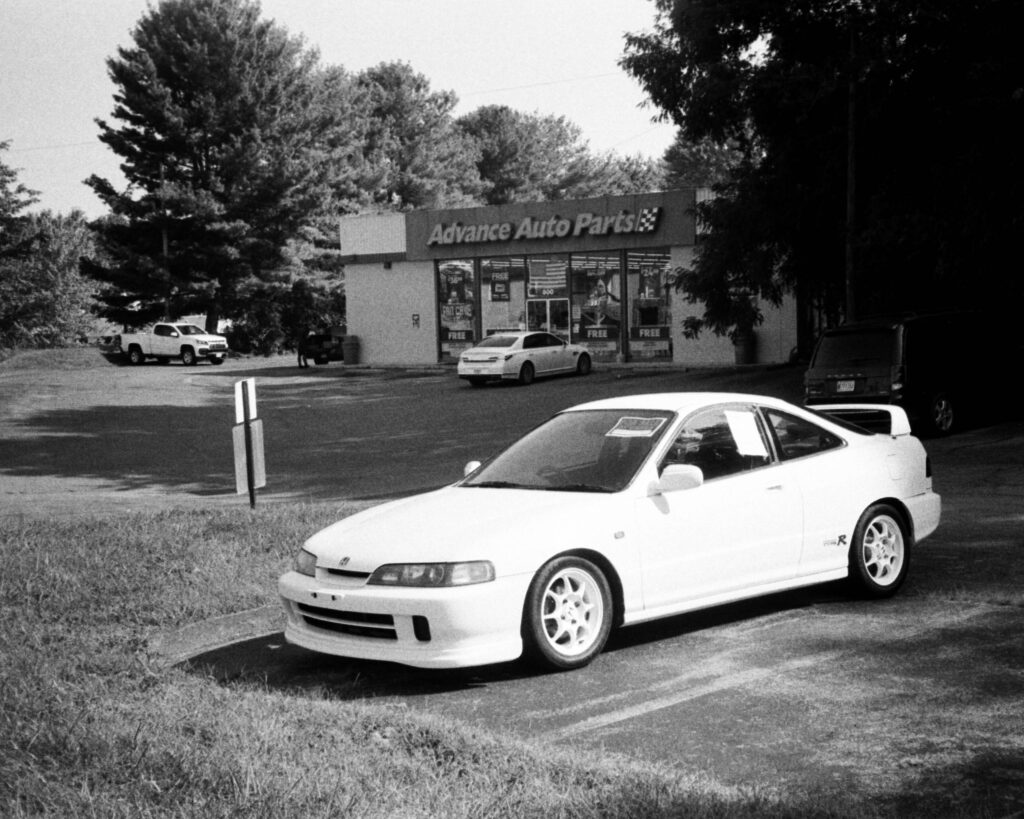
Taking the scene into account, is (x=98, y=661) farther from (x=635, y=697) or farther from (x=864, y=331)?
(x=864, y=331)

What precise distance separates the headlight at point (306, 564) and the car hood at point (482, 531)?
0.05m

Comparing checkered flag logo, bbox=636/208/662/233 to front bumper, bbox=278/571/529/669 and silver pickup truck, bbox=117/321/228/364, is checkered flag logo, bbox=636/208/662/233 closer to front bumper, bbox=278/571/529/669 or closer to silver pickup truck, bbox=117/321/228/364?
silver pickup truck, bbox=117/321/228/364

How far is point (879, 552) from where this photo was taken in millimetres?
8383

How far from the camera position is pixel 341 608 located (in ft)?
21.9

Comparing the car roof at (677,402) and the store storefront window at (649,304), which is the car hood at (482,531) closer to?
the car roof at (677,402)

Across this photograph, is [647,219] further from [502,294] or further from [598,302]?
[502,294]

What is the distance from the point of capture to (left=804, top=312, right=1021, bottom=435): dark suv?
65.6ft

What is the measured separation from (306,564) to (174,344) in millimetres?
51739

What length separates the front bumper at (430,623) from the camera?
6410mm

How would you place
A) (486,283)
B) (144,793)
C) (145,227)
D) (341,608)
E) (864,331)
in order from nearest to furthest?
(144,793)
(341,608)
(864,331)
(486,283)
(145,227)

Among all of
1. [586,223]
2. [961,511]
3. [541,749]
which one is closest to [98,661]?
[541,749]

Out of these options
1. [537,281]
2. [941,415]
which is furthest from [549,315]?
[941,415]

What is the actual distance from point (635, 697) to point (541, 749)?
1057mm

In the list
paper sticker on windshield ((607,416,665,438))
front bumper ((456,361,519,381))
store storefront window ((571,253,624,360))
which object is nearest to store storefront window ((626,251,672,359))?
store storefront window ((571,253,624,360))
